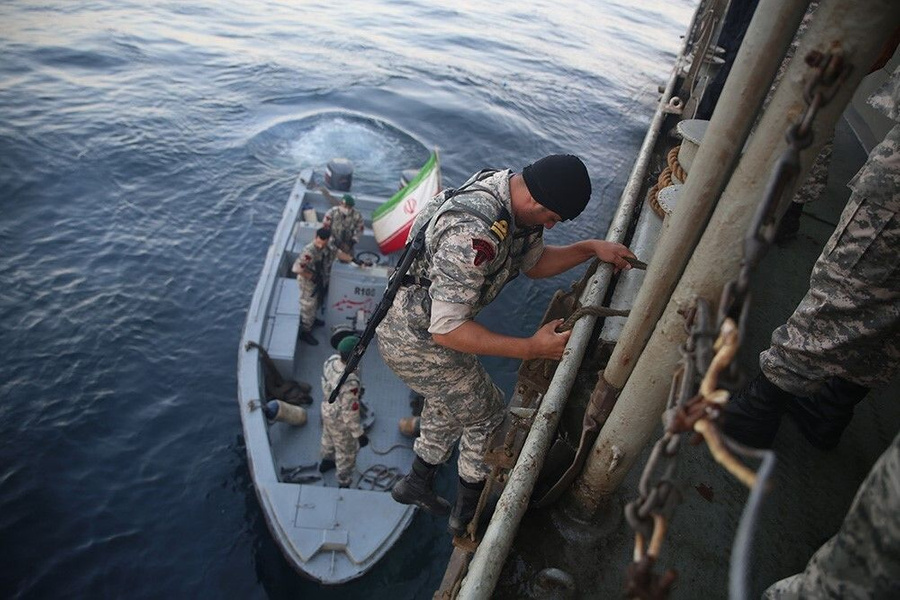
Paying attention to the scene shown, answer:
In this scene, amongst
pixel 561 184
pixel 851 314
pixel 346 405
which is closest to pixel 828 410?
pixel 851 314

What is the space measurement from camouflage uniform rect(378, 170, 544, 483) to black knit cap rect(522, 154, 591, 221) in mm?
282

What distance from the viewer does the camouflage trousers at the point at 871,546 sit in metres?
1.09

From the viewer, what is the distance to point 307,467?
704cm

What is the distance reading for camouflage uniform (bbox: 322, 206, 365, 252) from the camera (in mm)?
9367

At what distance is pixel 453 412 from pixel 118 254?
11593mm

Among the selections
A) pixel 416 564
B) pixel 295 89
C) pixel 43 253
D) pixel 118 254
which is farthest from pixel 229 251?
pixel 295 89

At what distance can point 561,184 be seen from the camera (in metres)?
3.13

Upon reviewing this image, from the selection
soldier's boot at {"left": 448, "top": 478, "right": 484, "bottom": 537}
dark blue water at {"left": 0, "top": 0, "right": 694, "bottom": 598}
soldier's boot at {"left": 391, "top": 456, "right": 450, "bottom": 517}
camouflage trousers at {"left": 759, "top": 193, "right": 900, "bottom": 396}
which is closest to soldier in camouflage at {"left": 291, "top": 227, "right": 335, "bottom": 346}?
dark blue water at {"left": 0, "top": 0, "right": 694, "bottom": 598}

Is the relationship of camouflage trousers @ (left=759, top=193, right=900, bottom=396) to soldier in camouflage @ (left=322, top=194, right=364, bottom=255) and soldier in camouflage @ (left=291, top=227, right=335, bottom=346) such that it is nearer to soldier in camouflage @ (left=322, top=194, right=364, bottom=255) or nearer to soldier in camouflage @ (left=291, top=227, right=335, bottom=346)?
soldier in camouflage @ (left=291, top=227, right=335, bottom=346)

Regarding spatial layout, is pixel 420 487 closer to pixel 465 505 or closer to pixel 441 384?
pixel 465 505

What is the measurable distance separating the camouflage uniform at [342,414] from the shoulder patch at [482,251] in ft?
10.4

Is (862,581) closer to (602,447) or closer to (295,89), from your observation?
(602,447)

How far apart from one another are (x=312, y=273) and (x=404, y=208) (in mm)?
2333

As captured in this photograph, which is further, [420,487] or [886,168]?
[420,487]
